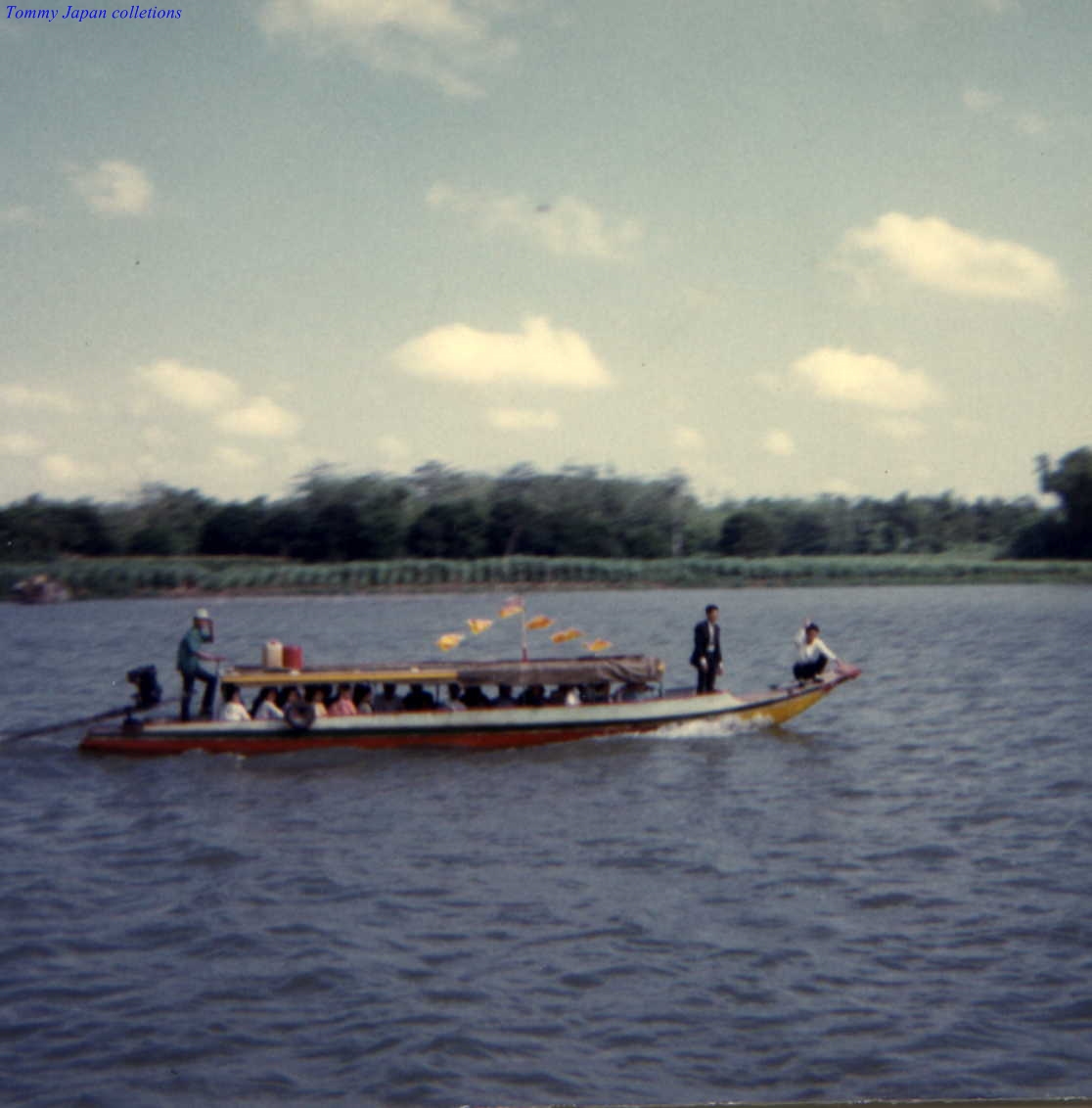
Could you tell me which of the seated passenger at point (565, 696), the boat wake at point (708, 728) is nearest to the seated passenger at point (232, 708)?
the seated passenger at point (565, 696)

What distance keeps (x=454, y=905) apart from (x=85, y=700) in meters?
21.6

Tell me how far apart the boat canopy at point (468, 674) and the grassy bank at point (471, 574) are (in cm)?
2812

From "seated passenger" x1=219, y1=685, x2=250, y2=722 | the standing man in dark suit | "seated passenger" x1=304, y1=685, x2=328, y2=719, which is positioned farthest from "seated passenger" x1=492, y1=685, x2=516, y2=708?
"seated passenger" x1=219, y1=685, x2=250, y2=722

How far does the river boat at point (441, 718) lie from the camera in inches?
760

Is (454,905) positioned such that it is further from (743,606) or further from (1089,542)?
(743,606)

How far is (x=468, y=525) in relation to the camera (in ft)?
146

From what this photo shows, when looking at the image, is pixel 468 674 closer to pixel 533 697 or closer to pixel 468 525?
pixel 533 697

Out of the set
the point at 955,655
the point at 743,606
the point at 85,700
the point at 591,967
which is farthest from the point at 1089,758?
the point at 743,606

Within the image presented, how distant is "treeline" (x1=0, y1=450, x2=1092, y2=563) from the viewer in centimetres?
4441

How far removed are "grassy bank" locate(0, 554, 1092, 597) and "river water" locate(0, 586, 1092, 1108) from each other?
89.7 ft

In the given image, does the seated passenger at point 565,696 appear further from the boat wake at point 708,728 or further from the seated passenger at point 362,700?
the seated passenger at point 362,700

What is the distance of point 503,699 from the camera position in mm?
20172

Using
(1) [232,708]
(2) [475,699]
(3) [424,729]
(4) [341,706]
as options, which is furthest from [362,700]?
(1) [232,708]

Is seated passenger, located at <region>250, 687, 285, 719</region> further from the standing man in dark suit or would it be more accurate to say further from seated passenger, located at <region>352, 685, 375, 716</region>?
the standing man in dark suit
